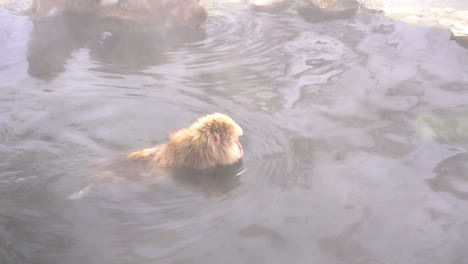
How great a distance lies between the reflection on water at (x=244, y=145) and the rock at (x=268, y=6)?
166 cm

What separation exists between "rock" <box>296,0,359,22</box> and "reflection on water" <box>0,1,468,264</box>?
1.23 m

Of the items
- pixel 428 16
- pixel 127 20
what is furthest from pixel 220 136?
pixel 428 16

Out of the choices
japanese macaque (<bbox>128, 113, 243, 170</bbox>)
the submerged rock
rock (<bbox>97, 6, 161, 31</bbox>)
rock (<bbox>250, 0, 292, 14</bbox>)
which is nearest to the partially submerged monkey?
japanese macaque (<bbox>128, 113, 243, 170</bbox>)

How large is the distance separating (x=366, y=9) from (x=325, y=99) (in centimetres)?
479

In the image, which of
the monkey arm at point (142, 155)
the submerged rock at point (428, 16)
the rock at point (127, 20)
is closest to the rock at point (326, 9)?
the submerged rock at point (428, 16)

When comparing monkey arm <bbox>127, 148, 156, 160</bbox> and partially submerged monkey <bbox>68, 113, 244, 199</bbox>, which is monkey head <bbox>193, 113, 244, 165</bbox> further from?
monkey arm <bbox>127, 148, 156, 160</bbox>

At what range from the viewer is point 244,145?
4.63 meters

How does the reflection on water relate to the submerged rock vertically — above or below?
below

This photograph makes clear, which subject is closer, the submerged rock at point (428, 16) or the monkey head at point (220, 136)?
the monkey head at point (220, 136)

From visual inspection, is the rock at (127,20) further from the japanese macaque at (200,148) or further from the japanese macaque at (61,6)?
the japanese macaque at (200,148)

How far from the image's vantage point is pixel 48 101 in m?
5.45

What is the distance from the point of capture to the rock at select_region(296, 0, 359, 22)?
9.18 metres

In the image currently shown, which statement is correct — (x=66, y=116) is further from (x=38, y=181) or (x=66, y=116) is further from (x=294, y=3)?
(x=294, y=3)

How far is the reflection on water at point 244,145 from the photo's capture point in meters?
3.36
